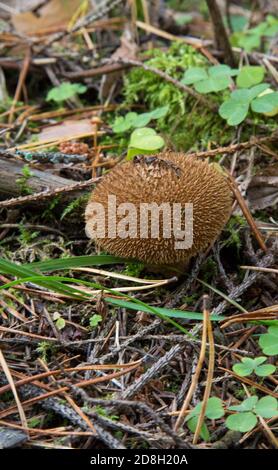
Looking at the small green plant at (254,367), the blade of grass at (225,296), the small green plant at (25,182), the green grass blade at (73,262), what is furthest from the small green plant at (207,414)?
the small green plant at (25,182)

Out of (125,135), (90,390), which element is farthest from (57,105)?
(90,390)

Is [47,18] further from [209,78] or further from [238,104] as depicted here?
[238,104]

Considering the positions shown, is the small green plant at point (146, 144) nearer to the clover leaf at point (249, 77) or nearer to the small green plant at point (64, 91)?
the clover leaf at point (249, 77)

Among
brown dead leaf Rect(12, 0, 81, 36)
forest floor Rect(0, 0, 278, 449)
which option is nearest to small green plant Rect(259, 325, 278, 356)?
forest floor Rect(0, 0, 278, 449)

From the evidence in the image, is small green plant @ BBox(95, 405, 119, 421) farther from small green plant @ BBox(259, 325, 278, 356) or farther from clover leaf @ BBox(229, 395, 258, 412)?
small green plant @ BBox(259, 325, 278, 356)

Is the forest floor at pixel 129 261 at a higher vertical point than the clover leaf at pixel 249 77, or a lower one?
lower
